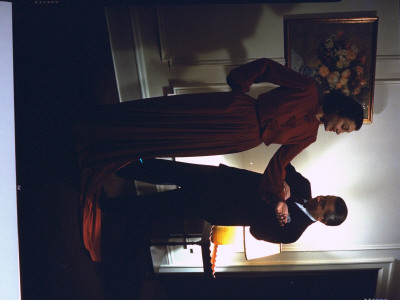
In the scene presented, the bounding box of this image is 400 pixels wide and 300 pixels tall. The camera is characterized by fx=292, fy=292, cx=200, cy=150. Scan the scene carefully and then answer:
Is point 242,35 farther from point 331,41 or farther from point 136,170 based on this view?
point 136,170

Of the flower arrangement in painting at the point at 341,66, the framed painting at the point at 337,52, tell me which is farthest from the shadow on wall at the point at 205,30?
the flower arrangement in painting at the point at 341,66

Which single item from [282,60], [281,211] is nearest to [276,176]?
[281,211]

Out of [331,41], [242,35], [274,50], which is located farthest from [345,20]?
[242,35]

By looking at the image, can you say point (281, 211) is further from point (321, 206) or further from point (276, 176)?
point (321, 206)

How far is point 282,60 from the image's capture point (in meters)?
2.00

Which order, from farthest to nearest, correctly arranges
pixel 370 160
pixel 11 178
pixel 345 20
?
pixel 370 160, pixel 345 20, pixel 11 178

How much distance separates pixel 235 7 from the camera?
6.45 feet

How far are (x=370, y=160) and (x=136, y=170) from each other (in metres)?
1.67

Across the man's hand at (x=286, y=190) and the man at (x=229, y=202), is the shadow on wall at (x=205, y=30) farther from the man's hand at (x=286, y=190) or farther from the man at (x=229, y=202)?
the man's hand at (x=286, y=190)

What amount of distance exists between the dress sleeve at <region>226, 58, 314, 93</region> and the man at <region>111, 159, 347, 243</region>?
554 mm

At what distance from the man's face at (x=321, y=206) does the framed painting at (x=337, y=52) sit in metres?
0.80

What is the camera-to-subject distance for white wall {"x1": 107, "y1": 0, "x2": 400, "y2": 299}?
6.45ft

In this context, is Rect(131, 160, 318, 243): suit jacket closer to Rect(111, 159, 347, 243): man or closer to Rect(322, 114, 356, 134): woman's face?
Rect(111, 159, 347, 243): man

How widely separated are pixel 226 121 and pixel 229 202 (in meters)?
0.51
